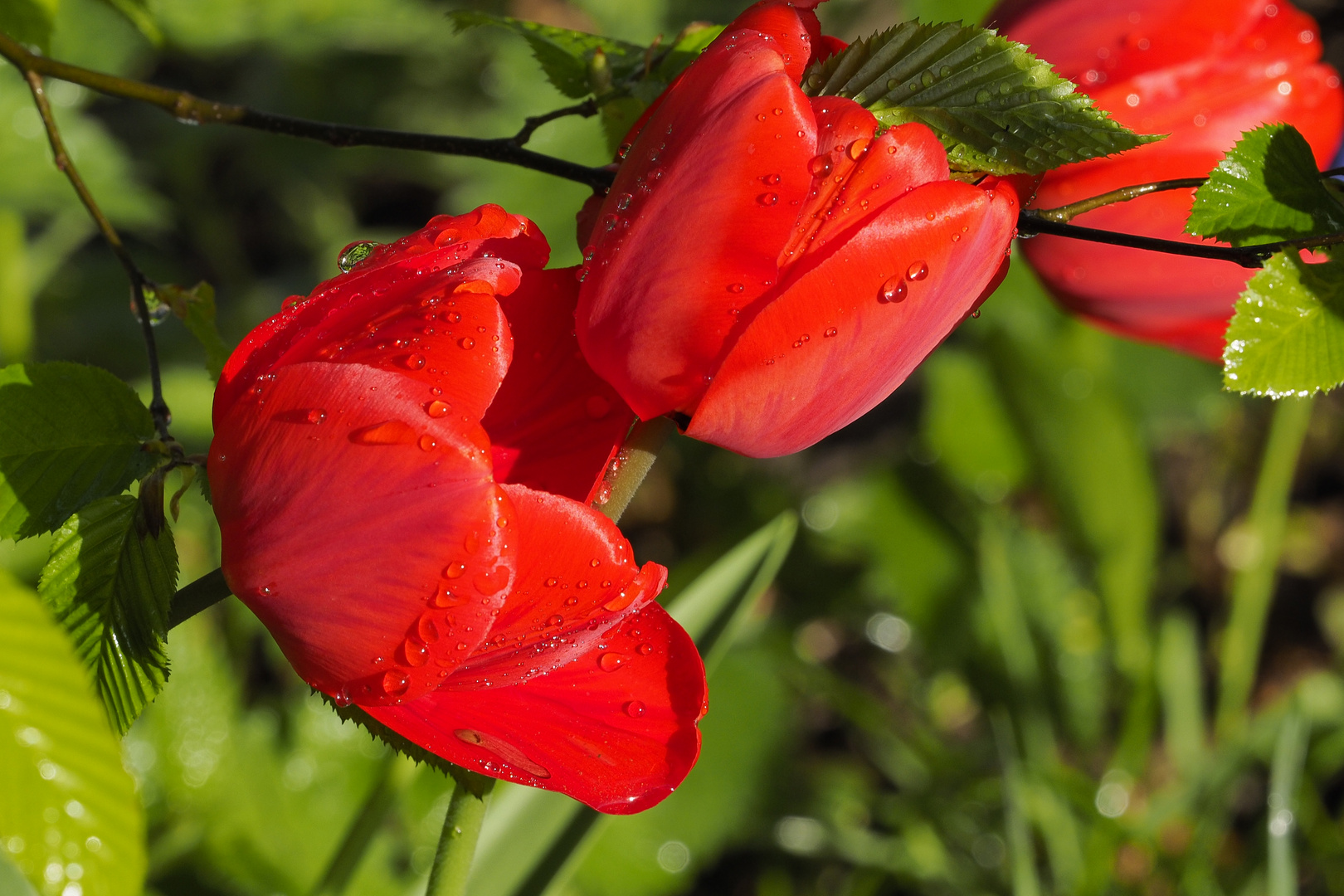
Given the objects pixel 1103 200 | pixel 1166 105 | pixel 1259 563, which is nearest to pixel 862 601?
pixel 1259 563

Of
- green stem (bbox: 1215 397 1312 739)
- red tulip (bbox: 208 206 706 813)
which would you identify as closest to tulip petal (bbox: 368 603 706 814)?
red tulip (bbox: 208 206 706 813)

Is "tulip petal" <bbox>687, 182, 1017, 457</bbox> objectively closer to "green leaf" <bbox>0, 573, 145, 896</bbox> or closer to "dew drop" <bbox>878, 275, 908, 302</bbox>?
"dew drop" <bbox>878, 275, 908, 302</bbox>

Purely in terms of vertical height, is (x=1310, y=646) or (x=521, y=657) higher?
(x=521, y=657)

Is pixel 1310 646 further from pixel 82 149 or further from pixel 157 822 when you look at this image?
pixel 82 149

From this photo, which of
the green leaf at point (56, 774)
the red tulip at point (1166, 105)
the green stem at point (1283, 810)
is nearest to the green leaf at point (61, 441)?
the green leaf at point (56, 774)

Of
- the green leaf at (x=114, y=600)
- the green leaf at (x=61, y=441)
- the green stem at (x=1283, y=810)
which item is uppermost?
the green leaf at (x=61, y=441)

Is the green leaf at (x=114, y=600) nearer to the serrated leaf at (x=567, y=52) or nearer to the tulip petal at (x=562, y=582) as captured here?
the tulip petal at (x=562, y=582)

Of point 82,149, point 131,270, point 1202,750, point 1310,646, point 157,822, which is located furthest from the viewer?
point 1310,646

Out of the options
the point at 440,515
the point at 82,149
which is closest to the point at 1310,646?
the point at 440,515
